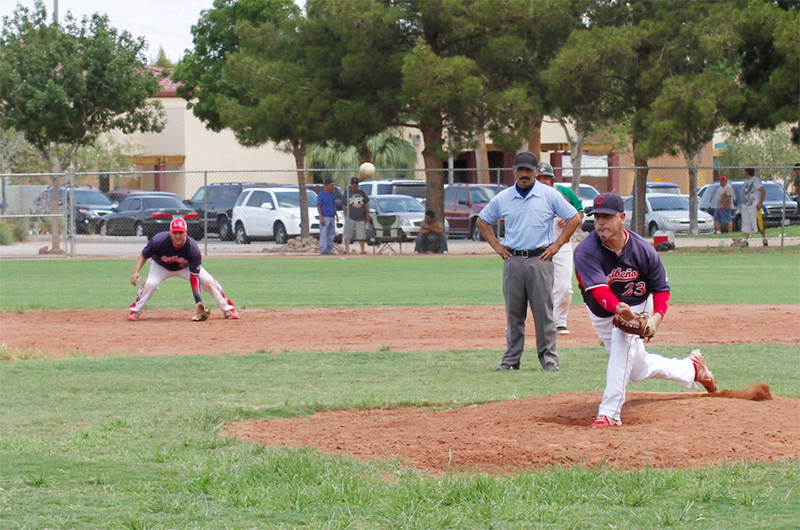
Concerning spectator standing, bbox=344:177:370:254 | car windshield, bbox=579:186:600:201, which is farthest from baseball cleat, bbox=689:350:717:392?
car windshield, bbox=579:186:600:201

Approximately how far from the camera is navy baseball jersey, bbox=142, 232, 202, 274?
13.3m

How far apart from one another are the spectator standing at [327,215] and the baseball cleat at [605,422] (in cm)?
1938

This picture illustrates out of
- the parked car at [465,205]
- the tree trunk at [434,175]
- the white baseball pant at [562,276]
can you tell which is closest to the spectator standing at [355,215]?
the tree trunk at [434,175]

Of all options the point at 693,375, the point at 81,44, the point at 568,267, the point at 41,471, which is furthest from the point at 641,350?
the point at 81,44

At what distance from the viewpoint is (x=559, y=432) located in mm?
6102

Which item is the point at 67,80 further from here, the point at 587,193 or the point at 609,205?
the point at 609,205

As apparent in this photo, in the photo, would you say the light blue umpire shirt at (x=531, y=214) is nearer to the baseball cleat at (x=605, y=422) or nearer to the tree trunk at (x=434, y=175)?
the baseball cleat at (x=605, y=422)

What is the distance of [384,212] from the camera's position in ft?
101

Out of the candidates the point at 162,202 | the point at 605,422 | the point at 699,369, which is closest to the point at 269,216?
the point at 162,202

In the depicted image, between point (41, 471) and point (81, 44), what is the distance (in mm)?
26278

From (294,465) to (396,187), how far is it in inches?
1188

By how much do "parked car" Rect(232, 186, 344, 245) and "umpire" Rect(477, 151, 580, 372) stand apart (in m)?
21.8

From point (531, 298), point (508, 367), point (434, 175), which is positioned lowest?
point (508, 367)

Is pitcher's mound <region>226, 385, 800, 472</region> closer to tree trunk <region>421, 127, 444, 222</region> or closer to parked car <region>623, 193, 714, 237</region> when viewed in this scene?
tree trunk <region>421, 127, 444, 222</region>
